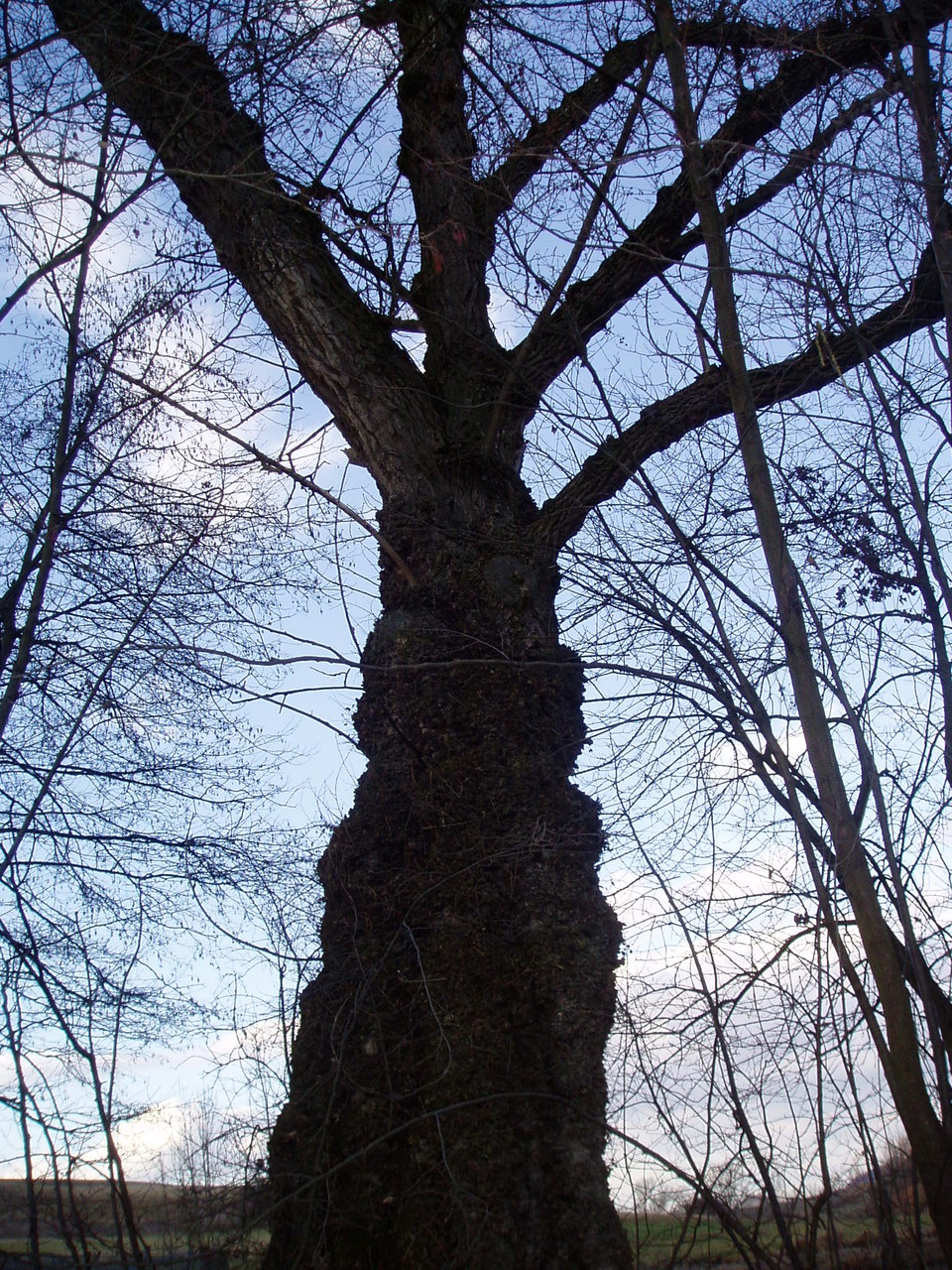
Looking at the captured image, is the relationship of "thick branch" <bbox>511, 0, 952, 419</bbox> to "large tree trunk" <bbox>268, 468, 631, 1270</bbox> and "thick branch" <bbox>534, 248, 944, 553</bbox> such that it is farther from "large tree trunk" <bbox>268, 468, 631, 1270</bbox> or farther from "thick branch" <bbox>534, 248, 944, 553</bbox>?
"large tree trunk" <bbox>268, 468, 631, 1270</bbox>

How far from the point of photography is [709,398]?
4.06 metres

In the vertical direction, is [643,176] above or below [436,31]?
below

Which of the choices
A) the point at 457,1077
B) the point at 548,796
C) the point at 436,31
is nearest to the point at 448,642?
the point at 548,796

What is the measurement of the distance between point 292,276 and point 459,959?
339cm

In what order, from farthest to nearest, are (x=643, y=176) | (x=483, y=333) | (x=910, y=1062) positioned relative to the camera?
(x=483, y=333) → (x=643, y=176) → (x=910, y=1062)

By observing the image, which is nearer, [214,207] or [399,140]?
[214,207]

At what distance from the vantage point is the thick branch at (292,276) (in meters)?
4.57

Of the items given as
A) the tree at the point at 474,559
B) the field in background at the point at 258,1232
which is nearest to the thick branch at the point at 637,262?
the tree at the point at 474,559

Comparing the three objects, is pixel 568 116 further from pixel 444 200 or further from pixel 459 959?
pixel 459 959

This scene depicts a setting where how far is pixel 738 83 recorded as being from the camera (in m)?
3.93

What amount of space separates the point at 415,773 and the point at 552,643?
864mm

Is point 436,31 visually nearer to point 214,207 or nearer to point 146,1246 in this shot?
point 214,207

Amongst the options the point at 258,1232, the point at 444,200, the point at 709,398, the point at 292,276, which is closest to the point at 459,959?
the point at 258,1232

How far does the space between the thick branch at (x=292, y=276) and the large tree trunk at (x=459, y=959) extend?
1.88ft
